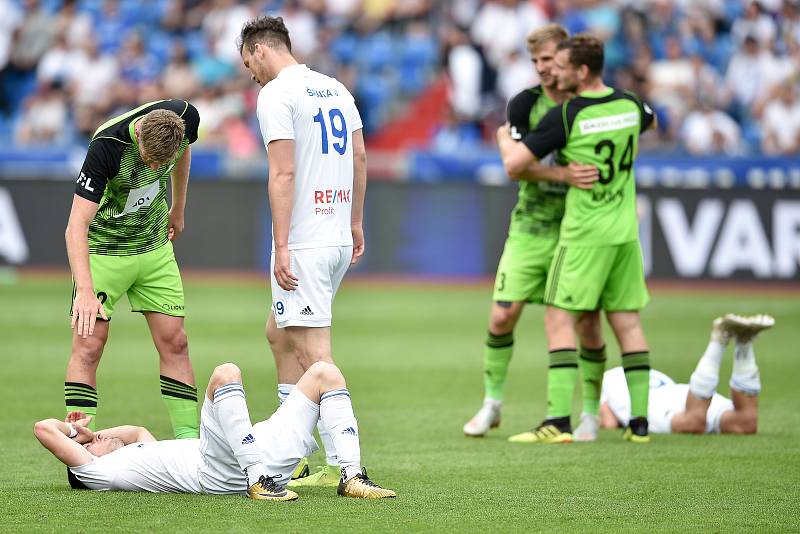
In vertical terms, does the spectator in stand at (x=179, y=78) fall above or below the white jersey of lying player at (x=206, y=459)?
above

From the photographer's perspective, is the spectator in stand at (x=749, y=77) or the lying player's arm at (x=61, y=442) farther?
the spectator in stand at (x=749, y=77)

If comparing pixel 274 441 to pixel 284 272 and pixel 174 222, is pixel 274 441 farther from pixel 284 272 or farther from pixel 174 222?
pixel 174 222

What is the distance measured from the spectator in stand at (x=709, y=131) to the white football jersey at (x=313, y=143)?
45.2 feet

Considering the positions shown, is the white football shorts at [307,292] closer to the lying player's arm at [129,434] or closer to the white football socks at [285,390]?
the white football socks at [285,390]

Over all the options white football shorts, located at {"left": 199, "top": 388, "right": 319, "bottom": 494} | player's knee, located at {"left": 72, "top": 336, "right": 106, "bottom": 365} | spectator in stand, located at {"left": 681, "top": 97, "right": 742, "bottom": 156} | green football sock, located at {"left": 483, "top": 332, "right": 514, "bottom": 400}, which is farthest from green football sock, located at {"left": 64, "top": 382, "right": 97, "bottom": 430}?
spectator in stand, located at {"left": 681, "top": 97, "right": 742, "bottom": 156}

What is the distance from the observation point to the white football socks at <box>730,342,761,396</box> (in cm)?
835

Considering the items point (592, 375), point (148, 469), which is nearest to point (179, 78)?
point (592, 375)

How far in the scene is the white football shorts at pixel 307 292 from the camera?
22.4 ft

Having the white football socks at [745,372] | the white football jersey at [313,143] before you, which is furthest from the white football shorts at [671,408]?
the white football jersey at [313,143]

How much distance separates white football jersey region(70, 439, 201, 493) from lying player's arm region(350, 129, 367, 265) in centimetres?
150

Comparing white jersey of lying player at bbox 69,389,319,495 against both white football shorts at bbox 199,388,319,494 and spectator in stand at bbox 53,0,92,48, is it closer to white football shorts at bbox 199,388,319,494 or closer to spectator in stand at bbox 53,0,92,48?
white football shorts at bbox 199,388,319,494

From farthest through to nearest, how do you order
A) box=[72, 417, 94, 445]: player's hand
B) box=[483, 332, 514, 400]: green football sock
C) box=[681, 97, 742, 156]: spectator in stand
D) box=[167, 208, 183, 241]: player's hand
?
box=[681, 97, 742, 156]: spectator in stand < box=[483, 332, 514, 400]: green football sock < box=[167, 208, 183, 241]: player's hand < box=[72, 417, 94, 445]: player's hand

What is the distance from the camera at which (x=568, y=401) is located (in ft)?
27.7

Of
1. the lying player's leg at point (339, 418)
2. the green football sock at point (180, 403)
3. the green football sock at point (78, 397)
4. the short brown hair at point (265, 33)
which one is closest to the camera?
the lying player's leg at point (339, 418)
